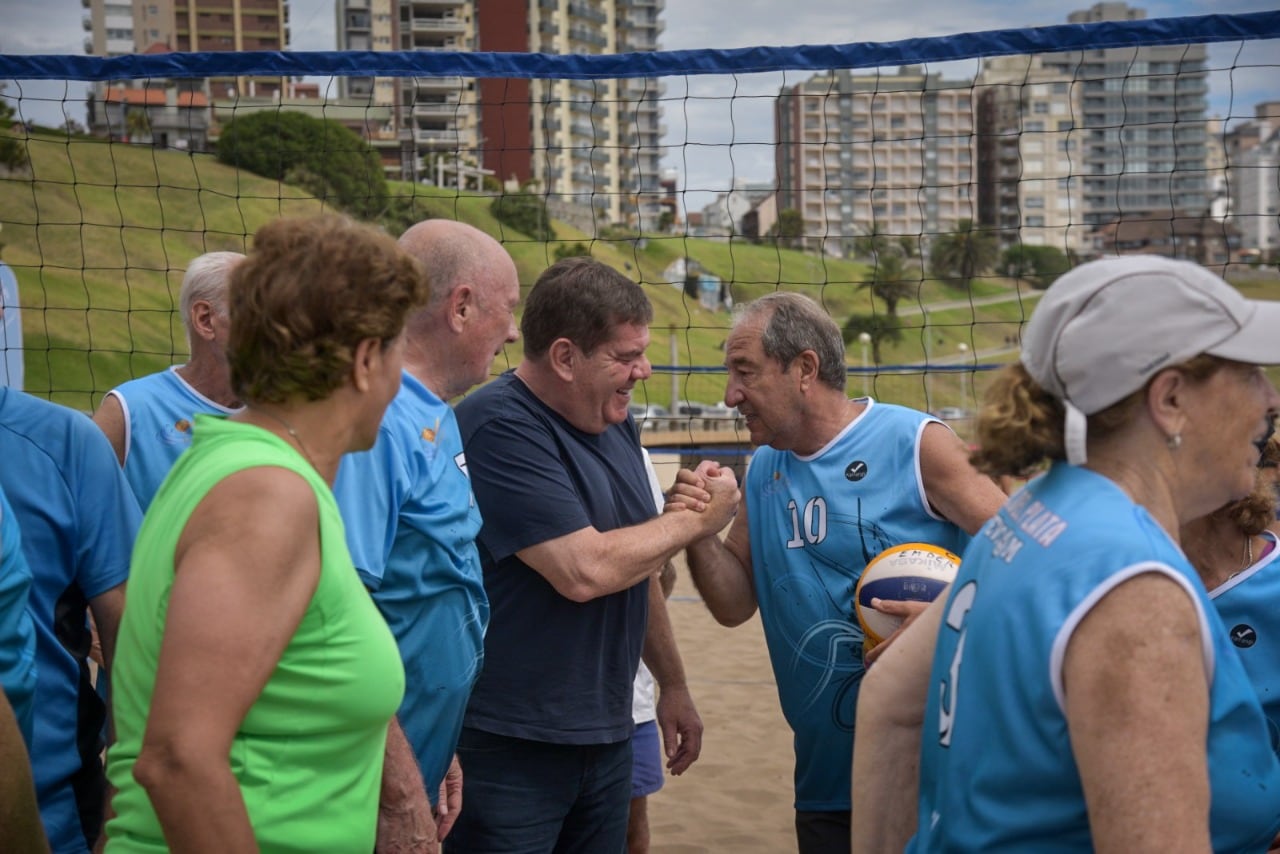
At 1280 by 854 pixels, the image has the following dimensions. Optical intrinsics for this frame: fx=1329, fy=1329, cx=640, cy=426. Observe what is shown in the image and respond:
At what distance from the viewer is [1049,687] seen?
1.47 metres

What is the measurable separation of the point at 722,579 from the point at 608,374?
0.65m

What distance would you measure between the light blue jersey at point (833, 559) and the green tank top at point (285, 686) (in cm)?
157

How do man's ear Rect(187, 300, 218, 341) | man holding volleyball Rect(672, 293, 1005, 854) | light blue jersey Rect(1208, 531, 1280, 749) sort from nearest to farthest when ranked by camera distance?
light blue jersey Rect(1208, 531, 1280, 749)
man holding volleyball Rect(672, 293, 1005, 854)
man's ear Rect(187, 300, 218, 341)

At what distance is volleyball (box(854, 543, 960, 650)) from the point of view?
9.46ft

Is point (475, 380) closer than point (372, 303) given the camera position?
No

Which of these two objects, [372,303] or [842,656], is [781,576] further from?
[372,303]

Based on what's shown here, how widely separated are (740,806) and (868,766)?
13.5 feet

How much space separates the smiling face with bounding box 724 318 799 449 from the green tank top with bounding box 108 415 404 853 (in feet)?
5.50

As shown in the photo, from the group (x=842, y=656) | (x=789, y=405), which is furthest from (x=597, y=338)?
(x=842, y=656)

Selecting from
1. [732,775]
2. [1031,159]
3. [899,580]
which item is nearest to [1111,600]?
[899,580]

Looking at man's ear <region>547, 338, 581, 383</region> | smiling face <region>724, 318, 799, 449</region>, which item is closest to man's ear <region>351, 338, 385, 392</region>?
man's ear <region>547, 338, 581, 383</region>

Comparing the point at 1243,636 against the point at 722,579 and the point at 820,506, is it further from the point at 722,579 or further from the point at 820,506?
the point at 722,579

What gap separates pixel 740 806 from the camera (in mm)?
5855

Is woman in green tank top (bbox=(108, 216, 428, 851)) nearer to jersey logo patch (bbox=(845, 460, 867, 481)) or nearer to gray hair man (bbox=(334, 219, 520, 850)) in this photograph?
gray hair man (bbox=(334, 219, 520, 850))
